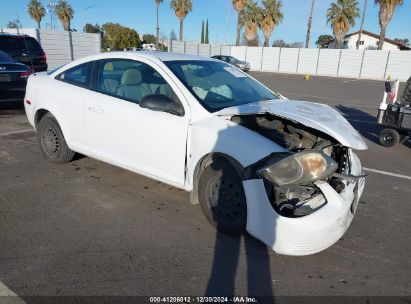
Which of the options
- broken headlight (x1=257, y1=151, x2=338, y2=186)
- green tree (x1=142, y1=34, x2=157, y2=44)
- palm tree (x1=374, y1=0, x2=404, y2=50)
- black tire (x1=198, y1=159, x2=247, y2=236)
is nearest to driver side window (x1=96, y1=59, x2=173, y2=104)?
black tire (x1=198, y1=159, x2=247, y2=236)

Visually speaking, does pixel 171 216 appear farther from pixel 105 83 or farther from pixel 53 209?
pixel 105 83

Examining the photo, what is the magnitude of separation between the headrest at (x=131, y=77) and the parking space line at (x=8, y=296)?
2.41 metres

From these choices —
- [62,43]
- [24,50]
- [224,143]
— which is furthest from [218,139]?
[62,43]

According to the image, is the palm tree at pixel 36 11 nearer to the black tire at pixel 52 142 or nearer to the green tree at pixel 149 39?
the green tree at pixel 149 39

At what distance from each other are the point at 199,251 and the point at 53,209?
171 cm

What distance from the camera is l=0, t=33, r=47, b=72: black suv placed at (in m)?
11.7

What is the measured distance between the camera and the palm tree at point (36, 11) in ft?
180

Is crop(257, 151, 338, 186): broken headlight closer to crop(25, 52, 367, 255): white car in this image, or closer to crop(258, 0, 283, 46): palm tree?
crop(25, 52, 367, 255): white car

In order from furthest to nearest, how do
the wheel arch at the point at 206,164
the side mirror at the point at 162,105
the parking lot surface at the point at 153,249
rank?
the side mirror at the point at 162,105 < the wheel arch at the point at 206,164 < the parking lot surface at the point at 153,249

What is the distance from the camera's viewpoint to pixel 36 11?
55.4m

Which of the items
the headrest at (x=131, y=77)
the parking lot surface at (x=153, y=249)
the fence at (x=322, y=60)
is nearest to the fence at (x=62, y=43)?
the fence at (x=322, y=60)

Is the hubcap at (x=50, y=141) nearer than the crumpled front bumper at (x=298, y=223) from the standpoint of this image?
No

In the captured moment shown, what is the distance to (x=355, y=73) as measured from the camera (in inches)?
1389

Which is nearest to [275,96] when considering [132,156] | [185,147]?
[185,147]
